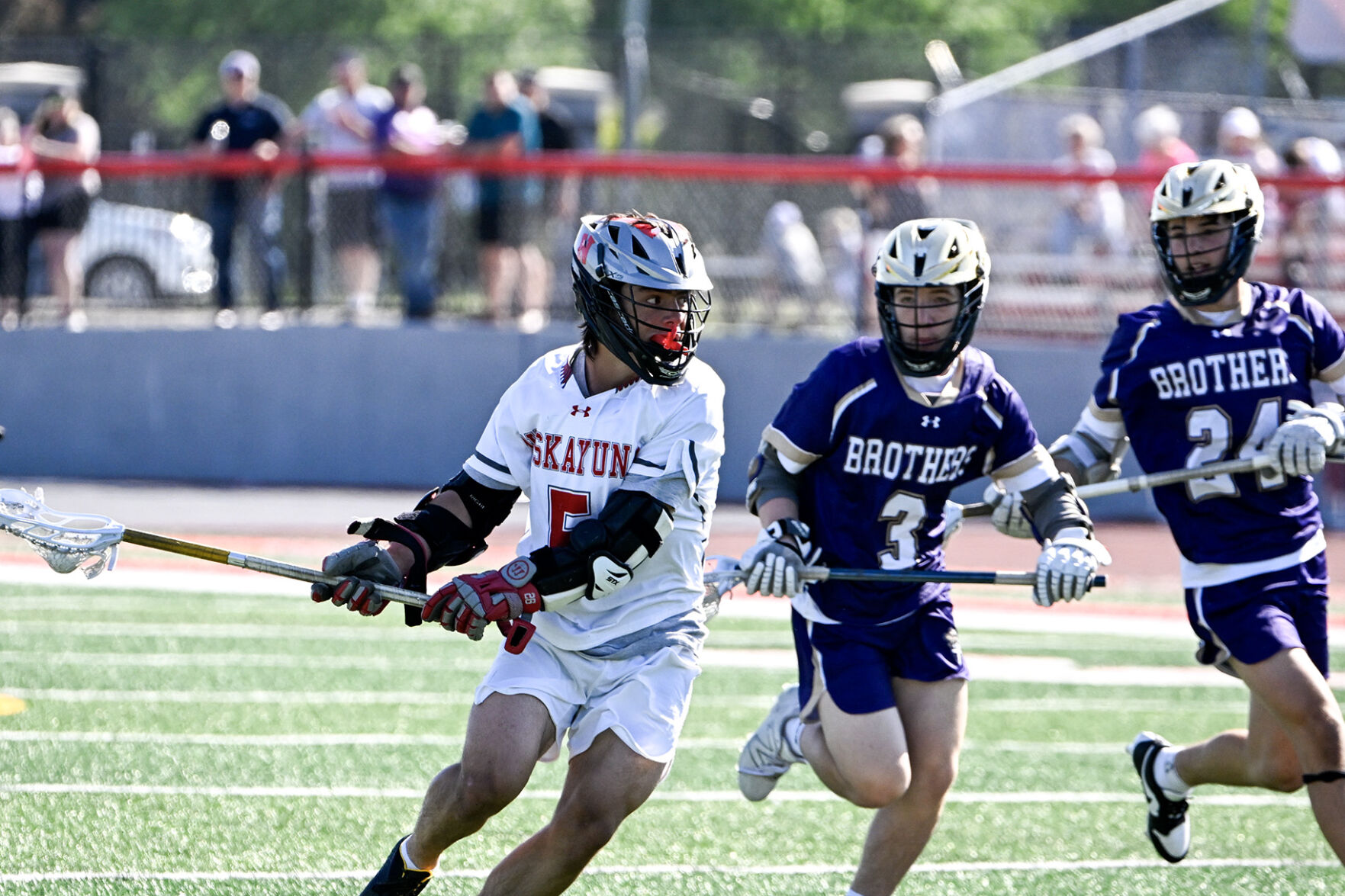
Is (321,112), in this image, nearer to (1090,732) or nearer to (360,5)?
(1090,732)

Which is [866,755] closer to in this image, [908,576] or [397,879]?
[908,576]

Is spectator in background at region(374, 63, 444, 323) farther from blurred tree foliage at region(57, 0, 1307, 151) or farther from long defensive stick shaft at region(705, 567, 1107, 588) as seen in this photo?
long defensive stick shaft at region(705, 567, 1107, 588)

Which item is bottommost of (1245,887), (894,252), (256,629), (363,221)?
(256,629)

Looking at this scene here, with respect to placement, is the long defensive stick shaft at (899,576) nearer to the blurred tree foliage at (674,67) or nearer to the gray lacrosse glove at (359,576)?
the gray lacrosse glove at (359,576)

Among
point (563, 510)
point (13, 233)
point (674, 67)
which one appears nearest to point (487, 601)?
point (563, 510)

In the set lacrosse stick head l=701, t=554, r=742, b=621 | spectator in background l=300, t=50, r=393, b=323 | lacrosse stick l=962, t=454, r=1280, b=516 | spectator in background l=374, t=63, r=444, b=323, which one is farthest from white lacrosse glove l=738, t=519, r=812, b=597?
spectator in background l=300, t=50, r=393, b=323

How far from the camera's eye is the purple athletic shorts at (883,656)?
530 cm

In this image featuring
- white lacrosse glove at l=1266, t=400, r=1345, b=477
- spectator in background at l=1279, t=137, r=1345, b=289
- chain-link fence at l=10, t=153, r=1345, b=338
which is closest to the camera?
white lacrosse glove at l=1266, t=400, r=1345, b=477

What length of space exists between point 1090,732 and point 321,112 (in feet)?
30.1

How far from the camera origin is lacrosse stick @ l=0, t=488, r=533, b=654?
4.64 metres

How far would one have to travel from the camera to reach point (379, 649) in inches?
374

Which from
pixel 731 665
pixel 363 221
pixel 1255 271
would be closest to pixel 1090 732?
pixel 731 665

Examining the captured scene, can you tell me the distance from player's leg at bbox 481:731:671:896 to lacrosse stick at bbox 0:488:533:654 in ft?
1.22

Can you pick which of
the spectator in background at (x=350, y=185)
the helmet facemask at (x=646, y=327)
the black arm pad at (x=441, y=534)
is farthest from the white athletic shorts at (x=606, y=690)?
the spectator in background at (x=350, y=185)
